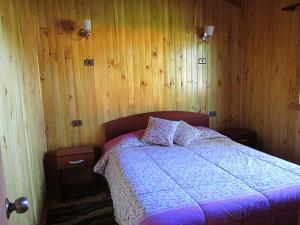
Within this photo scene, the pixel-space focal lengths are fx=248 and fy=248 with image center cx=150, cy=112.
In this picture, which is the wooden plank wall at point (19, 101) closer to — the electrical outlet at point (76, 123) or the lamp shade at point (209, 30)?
the electrical outlet at point (76, 123)

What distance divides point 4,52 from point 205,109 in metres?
2.77

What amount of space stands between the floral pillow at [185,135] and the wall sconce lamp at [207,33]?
51.2 inches

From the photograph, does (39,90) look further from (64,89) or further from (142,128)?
(142,128)

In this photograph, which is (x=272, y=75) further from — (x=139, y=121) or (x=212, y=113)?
(x=139, y=121)

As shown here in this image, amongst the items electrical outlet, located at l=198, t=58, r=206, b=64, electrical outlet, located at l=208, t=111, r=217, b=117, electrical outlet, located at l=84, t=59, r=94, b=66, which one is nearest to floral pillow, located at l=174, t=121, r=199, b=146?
electrical outlet, located at l=208, t=111, r=217, b=117

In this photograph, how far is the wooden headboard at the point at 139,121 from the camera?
10.9 feet

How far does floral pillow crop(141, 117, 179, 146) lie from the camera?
2.98 m

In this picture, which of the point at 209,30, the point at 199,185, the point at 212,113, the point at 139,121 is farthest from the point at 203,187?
the point at 209,30

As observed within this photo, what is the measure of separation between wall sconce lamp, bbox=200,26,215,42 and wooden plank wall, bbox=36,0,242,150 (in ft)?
0.37

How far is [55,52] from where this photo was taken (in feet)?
10.1

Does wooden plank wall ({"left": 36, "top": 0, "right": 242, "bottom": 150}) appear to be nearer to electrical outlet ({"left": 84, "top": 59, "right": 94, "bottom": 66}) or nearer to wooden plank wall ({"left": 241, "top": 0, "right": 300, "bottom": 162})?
electrical outlet ({"left": 84, "top": 59, "right": 94, "bottom": 66})

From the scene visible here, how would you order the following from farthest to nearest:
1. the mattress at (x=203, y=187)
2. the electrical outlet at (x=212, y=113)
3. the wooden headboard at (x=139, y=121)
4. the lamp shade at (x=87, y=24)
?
the electrical outlet at (x=212, y=113) → the wooden headboard at (x=139, y=121) → the lamp shade at (x=87, y=24) → the mattress at (x=203, y=187)

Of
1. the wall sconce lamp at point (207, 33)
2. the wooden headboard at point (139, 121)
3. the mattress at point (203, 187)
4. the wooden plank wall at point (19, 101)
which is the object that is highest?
the wall sconce lamp at point (207, 33)

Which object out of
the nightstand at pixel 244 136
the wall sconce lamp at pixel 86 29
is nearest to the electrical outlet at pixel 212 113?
the nightstand at pixel 244 136
